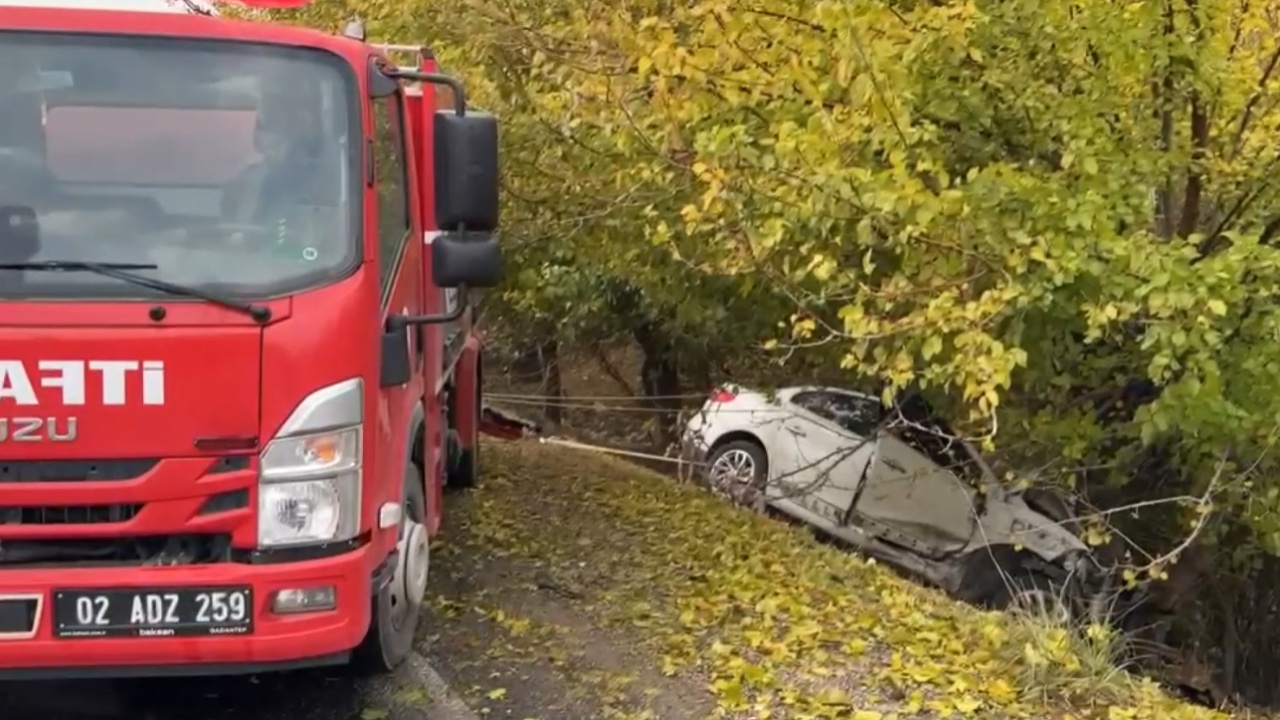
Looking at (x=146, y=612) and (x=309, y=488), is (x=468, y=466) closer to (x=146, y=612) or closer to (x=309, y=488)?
(x=309, y=488)

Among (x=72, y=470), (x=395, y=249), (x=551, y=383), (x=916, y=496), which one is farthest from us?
(x=551, y=383)

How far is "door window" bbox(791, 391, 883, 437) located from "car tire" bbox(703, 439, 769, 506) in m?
0.72

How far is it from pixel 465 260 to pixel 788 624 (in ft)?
9.06

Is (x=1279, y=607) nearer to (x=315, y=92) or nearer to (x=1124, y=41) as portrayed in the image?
(x=1124, y=41)

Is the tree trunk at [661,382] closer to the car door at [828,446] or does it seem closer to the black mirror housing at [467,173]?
the car door at [828,446]

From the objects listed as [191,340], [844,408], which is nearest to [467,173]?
[191,340]

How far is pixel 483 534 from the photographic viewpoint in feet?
25.7

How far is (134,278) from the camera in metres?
3.89

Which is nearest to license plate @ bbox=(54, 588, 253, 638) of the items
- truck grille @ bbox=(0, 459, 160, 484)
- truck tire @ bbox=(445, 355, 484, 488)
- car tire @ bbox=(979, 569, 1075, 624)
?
truck grille @ bbox=(0, 459, 160, 484)

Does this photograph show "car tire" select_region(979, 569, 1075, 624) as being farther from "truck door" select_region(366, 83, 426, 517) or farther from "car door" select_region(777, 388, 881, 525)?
"truck door" select_region(366, 83, 426, 517)

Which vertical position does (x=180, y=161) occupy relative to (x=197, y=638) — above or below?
above

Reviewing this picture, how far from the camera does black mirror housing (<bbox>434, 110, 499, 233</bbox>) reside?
4434mm

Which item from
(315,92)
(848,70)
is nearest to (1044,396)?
(848,70)

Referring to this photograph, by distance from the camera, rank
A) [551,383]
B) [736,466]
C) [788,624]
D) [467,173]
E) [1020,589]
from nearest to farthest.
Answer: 1. [467,173]
2. [788,624]
3. [1020,589]
4. [736,466]
5. [551,383]
